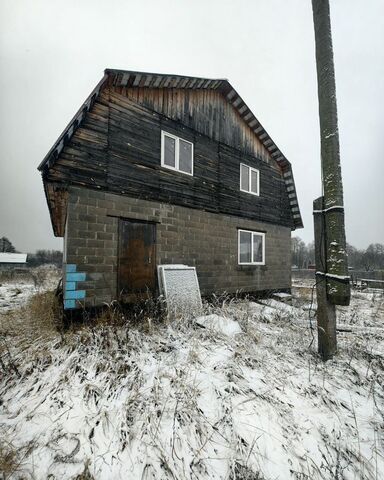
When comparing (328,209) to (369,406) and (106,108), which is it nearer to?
(369,406)

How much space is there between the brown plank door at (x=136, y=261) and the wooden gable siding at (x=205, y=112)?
12.5 feet

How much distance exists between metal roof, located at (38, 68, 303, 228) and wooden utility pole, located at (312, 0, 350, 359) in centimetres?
431

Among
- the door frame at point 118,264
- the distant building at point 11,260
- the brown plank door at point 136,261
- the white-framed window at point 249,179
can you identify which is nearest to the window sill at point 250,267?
the white-framed window at point 249,179

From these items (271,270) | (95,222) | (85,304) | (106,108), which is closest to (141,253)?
(95,222)

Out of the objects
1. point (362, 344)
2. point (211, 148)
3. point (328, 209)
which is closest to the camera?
point (328, 209)

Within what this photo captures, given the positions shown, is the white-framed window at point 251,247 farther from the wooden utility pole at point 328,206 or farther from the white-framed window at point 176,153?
the wooden utility pole at point 328,206

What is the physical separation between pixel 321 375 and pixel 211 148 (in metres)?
7.59

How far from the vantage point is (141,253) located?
6430 millimetres

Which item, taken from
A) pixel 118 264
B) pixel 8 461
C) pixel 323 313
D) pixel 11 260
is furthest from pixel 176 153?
pixel 11 260

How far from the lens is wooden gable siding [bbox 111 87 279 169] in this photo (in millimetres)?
6965

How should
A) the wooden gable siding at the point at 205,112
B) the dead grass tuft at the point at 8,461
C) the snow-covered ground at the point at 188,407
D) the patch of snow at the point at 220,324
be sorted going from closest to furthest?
the dead grass tuft at the point at 8,461, the snow-covered ground at the point at 188,407, the patch of snow at the point at 220,324, the wooden gable siding at the point at 205,112

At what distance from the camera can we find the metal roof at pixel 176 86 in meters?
5.27

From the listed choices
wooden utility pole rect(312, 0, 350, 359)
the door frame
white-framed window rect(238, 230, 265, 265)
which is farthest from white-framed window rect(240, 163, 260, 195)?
wooden utility pole rect(312, 0, 350, 359)

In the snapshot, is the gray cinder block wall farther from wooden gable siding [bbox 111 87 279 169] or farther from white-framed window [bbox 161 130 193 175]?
wooden gable siding [bbox 111 87 279 169]
